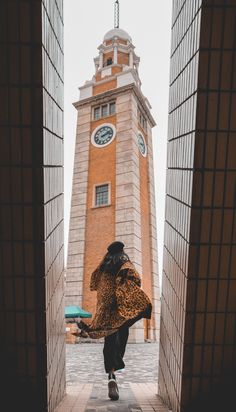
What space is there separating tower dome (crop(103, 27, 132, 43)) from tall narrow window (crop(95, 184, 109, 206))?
12.4 meters

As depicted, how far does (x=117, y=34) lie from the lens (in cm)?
2519

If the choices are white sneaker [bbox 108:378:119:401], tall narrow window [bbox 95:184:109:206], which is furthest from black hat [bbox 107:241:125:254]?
tall narrow window [bbox 95:184:109:206]

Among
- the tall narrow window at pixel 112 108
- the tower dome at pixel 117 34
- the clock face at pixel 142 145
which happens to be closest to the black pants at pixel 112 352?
the clock face at pixel 142 145

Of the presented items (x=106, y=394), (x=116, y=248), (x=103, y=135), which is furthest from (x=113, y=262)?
(x=103, y=135)

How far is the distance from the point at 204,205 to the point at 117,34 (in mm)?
25890

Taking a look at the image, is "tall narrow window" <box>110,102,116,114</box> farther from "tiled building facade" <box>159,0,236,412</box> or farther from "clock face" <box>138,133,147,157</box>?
"tiled building facade" <box>159,0,236,412</box>

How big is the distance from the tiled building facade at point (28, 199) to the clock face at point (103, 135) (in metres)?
17.2

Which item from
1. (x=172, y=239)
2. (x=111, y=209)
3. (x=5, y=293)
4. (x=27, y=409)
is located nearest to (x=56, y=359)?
(x=27, y=409)

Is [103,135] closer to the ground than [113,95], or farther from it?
closer to the ground

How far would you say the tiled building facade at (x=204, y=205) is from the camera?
241 cm

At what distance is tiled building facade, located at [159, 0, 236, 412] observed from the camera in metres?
2.41

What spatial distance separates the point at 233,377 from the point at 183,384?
42 cm

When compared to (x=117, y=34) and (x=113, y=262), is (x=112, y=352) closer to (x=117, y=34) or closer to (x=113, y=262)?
(x=113, y=262)

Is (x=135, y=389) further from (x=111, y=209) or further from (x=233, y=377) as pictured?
(x=111, y=209)
